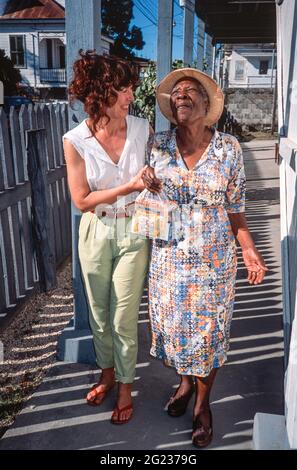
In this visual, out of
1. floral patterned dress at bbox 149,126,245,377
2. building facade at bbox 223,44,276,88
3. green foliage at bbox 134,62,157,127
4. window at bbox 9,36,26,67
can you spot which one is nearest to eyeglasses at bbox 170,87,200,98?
floral patterned dress at bbox 149,126,245,377

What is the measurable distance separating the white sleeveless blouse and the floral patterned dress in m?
0.08

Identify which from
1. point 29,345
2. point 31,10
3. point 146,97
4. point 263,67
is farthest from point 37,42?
point 29,345

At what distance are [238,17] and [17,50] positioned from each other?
24604 millimetres

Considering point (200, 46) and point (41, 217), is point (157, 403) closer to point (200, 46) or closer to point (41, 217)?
point (41, 217)

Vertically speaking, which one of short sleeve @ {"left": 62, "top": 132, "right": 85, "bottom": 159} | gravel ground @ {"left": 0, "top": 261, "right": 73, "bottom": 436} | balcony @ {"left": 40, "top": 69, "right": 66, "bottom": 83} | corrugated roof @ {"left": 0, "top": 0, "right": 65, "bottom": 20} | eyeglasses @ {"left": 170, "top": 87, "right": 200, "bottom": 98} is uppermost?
corrugated roof @ {"left": 0, "top": 0, "right": 65, "bottom": 20}

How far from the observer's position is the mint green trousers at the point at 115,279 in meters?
2.47

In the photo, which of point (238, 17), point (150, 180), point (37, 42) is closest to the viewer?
point (150, 180)

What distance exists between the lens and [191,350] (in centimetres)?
243

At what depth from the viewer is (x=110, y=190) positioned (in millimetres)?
2365

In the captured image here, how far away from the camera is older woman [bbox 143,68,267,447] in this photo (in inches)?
91.0

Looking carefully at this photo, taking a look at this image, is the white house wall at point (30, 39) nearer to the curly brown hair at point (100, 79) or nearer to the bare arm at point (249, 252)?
the curly brown hair at point (100, 79)

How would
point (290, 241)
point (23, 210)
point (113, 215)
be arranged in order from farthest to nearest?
1. point (23, 210)
2. point (290, 241)
3. point (113, 215)

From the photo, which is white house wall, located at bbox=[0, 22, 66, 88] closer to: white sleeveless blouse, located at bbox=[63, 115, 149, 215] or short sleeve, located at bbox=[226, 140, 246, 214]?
white sleeveless blouse, located at bbox=[63, 115, 149, 215]

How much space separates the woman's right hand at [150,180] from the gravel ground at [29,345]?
164 centimetres
